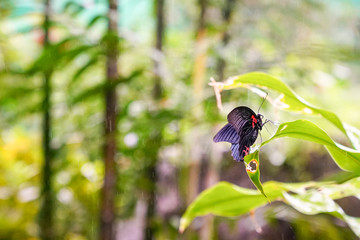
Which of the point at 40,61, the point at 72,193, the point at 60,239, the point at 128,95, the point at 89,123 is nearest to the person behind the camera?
the point at 40,61

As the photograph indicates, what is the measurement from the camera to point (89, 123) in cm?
92

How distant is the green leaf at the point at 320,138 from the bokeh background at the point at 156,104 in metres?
0.17

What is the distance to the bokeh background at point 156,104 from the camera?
733 millimetres

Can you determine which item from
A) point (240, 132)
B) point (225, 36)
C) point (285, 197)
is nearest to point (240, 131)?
point (240, 132)

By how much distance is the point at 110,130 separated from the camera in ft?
2.46

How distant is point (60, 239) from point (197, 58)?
0.88m

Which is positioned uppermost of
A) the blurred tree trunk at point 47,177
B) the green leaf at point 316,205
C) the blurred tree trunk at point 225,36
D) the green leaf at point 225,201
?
the blurred tree trunk at point 225,36

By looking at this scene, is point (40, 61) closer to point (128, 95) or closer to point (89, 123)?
point (89, 123)

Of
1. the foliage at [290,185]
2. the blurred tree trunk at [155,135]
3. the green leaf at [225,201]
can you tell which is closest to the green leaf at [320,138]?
the foliage at [290,185]

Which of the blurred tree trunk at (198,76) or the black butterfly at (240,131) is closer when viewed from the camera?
the black butterfly at (240,131)

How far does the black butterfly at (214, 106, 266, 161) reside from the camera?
0.26 m

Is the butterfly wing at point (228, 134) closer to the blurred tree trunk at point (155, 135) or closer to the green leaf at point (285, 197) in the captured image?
the green leaf at point (285, 197)

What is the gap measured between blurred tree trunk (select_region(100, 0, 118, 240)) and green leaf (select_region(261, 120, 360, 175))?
447 millimetres

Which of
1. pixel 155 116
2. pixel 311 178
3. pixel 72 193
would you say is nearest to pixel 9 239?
pixel 72 193
